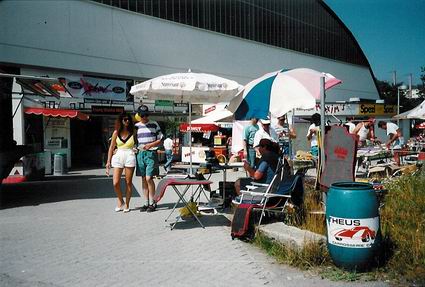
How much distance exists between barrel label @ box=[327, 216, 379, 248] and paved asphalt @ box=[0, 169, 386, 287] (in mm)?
393

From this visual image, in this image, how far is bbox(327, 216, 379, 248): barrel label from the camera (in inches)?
163

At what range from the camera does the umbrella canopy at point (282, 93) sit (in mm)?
6176

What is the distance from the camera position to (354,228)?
4164mm

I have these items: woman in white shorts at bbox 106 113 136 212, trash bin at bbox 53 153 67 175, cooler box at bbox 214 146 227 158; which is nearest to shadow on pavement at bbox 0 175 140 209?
woman in white shorts at bbox 106 113 136 212

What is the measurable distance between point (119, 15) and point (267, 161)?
21939mm

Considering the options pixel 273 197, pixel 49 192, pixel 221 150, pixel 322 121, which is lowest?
pixel 49 192

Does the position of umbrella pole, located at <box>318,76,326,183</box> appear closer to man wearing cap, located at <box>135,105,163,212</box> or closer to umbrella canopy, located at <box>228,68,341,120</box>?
umbrella canopy, located at <box>228,68,341,120</box>

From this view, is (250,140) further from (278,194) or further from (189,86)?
(278,194)

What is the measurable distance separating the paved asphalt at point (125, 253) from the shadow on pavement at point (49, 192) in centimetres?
112

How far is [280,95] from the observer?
6363 mm

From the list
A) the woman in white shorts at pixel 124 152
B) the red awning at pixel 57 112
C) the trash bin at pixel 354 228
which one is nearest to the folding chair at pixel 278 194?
the trash bin at pixel 354 228

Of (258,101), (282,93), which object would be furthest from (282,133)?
(282,93)

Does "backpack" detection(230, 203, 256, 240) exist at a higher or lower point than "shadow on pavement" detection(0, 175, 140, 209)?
higher

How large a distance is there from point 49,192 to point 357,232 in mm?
8674
